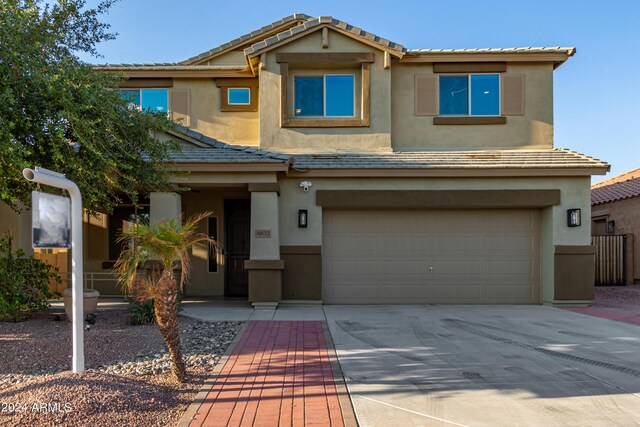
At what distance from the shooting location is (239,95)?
1341 centimetres

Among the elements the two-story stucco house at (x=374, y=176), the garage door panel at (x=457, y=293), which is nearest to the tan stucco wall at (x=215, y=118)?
the two-story stucco house at (x=374, y=176)

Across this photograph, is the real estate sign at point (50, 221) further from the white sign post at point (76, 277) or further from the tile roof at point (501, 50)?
the tile roof at point (501, 50)

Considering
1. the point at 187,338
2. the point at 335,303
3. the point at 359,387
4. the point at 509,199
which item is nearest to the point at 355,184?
the point at 335,303

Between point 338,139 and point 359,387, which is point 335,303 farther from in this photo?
point 359,387

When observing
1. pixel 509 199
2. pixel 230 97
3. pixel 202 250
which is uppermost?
pixel 230 97

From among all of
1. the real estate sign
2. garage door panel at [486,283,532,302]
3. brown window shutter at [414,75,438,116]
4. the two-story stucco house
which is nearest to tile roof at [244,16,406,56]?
the two-story stucco house

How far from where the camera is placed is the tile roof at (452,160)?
451 inches

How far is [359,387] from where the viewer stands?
539cm

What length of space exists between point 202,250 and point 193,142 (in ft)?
10.5

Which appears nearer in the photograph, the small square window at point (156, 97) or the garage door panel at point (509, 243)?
the garage door panel at point (509, 243)

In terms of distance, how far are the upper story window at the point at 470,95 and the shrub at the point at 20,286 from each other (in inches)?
412

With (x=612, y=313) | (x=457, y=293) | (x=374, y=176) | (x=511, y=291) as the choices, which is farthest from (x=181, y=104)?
(x=612, y=313)

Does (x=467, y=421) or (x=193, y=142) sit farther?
(x=193, y=142)

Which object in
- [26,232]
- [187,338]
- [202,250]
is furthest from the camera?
[202,250]
